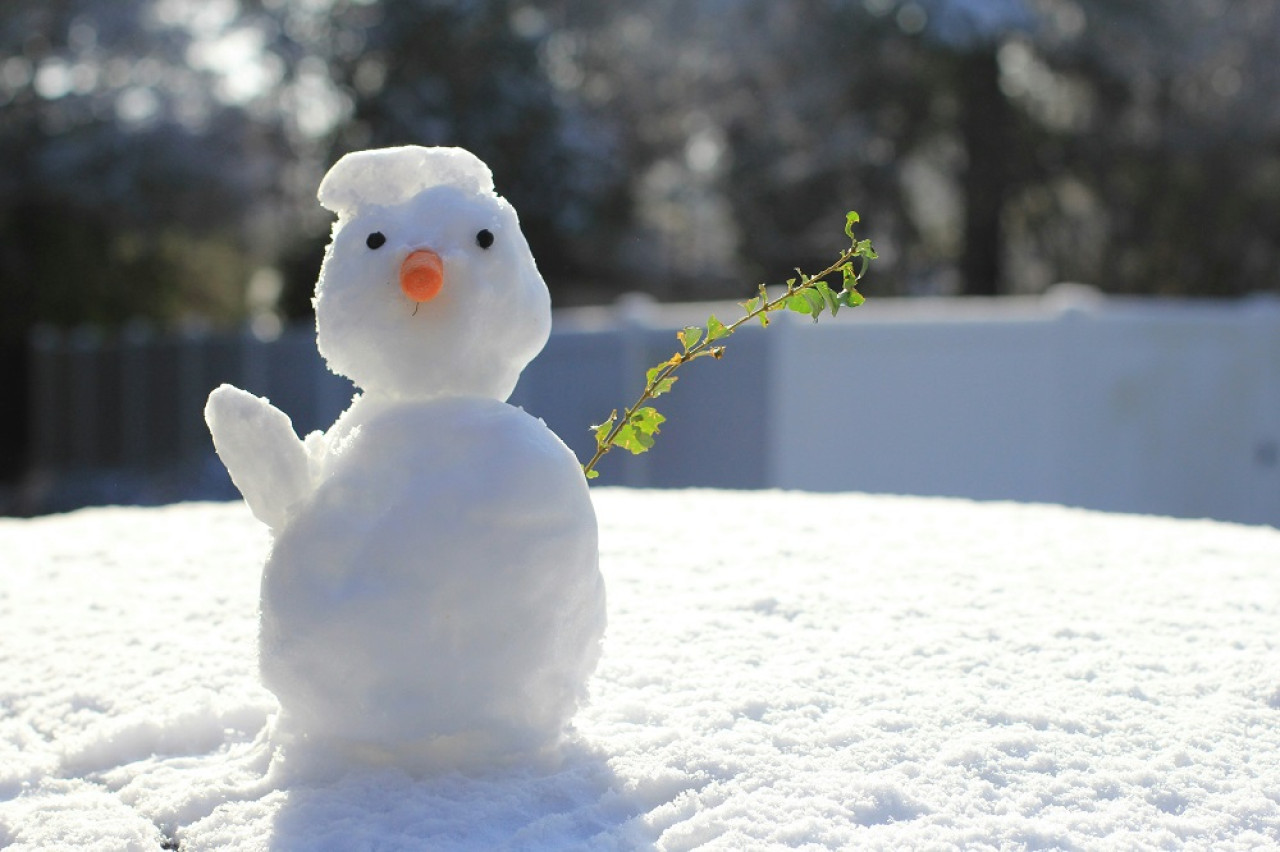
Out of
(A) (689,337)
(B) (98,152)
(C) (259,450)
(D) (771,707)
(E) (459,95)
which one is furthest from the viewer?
(E) (459,95)

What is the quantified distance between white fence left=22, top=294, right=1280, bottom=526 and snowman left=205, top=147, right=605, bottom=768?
16.8 feet

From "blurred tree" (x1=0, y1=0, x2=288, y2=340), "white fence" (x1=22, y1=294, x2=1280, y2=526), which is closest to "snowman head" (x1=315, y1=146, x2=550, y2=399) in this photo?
"white fence" (x1=22, y1=294, x2=1280, y2=526)

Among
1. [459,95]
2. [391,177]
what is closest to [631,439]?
[391,177]

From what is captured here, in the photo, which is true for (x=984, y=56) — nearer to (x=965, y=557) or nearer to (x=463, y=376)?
(x=965, y=557)

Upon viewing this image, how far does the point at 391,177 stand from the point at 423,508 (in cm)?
57

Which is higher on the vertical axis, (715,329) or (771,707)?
(715,329)

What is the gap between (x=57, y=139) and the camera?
505 inches

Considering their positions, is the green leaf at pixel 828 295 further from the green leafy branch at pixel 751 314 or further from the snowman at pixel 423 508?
the snowman at pixel 423 508

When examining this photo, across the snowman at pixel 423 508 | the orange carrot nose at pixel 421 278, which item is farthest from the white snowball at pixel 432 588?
the orange carrot nose at pixel 421 278

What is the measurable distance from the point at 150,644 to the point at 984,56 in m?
12.4

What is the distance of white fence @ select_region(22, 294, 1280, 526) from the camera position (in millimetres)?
7215

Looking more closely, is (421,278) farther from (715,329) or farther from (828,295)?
(828,295)

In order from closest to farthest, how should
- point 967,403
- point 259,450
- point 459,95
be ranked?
point 259,450 < point 967,403 < point 459,95

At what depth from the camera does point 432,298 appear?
6.43 feet
